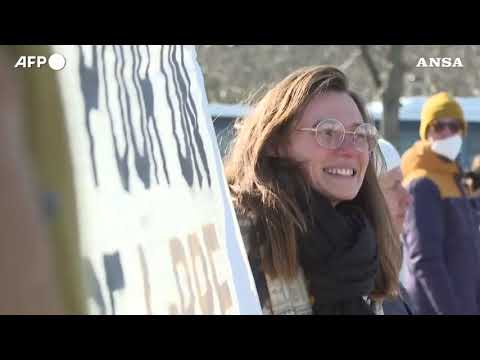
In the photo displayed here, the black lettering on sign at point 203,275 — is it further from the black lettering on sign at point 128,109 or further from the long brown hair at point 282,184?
the long brown hair at point 282,184

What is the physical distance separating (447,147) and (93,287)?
7.17ft

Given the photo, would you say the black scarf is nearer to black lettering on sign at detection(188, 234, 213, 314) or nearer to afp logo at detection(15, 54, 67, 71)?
black lettering on sign at detection(188, 234, 213, 314)

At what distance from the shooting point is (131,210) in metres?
2.18

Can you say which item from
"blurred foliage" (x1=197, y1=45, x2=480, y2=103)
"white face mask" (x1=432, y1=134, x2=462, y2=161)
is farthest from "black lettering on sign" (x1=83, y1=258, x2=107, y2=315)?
"blurred foliage" (x1=197, y1=45, x2=480, y2=103)

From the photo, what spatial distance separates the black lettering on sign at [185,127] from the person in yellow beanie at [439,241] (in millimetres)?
1435

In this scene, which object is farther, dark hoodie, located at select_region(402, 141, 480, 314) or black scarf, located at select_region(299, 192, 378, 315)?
dark hoodie, located at select_region(402, 141, 480, 314)

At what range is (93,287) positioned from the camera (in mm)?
1971

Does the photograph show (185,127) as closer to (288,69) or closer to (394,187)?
(394,187)

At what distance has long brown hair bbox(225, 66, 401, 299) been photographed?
2.53 meters

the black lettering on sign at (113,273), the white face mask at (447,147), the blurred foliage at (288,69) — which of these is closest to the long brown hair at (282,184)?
the black lettering on sign at (113,273)

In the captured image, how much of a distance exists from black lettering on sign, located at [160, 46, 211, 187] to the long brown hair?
1.05ft

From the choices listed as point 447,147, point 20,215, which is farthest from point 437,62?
point 20,215
